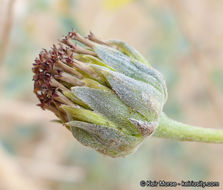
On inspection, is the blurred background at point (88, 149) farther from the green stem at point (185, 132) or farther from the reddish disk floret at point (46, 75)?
the green stem at point (185, 132)

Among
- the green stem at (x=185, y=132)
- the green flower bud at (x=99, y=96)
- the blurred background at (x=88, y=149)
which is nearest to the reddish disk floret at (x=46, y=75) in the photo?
the green flower bud at (x=99, y=96)

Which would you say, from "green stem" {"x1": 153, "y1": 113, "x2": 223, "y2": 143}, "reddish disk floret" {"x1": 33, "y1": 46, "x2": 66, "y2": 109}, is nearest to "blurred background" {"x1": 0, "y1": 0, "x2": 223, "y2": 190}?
"reddish disk floret" {"x1": 33, "y1": 46, "x2": 66, "y2": 109}

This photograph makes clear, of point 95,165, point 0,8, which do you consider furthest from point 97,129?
point 95,165

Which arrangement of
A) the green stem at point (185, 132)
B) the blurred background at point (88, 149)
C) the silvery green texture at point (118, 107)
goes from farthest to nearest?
the blurred background at point (88, 149)
the green stem at point (185, 132)
the silvery green texture at point (118, 107)

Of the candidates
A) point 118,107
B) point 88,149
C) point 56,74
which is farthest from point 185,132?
point 88,149

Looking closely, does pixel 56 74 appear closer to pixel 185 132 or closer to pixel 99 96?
pixel 99 96

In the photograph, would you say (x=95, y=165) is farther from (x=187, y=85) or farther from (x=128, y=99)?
(x=128, y=99)

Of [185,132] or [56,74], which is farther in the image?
[185,132]
